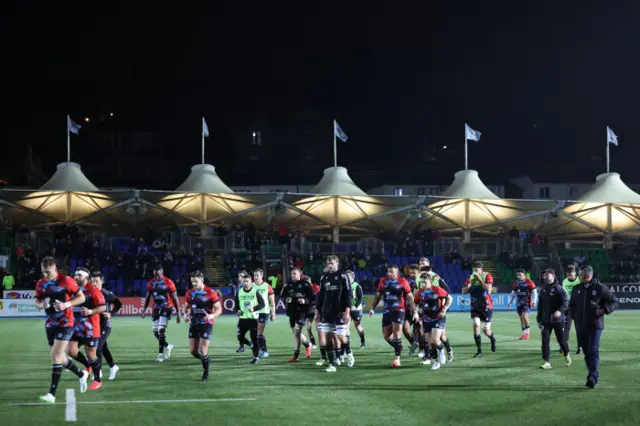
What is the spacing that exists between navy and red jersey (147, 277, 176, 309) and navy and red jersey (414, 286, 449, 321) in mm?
6076

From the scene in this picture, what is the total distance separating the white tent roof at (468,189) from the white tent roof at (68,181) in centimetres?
2127

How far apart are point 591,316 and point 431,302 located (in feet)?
13.4

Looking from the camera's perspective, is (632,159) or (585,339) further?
(632,159)

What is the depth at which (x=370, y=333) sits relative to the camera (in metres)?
28.2

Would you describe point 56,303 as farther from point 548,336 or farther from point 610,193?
point 610,193

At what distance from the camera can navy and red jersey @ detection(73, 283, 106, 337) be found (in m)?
14.0

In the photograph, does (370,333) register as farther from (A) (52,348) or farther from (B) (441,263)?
(B) (441,263)

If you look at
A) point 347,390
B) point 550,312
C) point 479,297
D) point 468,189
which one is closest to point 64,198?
point 468,189

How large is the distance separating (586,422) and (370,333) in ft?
58.3

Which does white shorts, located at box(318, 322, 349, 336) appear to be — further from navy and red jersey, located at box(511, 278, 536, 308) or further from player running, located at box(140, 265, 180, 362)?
navy and red jersey, located at box(511, 278, 536, 308)

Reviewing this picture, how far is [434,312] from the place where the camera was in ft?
56.0

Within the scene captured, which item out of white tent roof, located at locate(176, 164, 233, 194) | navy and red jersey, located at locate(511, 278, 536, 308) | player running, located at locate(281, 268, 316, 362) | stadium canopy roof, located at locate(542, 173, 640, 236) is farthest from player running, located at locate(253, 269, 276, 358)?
stadium canopy roof, located at locate(542, 173, 640, 236)

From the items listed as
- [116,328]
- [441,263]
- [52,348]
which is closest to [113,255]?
[116,328]

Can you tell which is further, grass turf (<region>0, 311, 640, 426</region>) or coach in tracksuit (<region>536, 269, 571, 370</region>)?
coach in tracksuit (<region>536, 269, 571, 370</region>)
